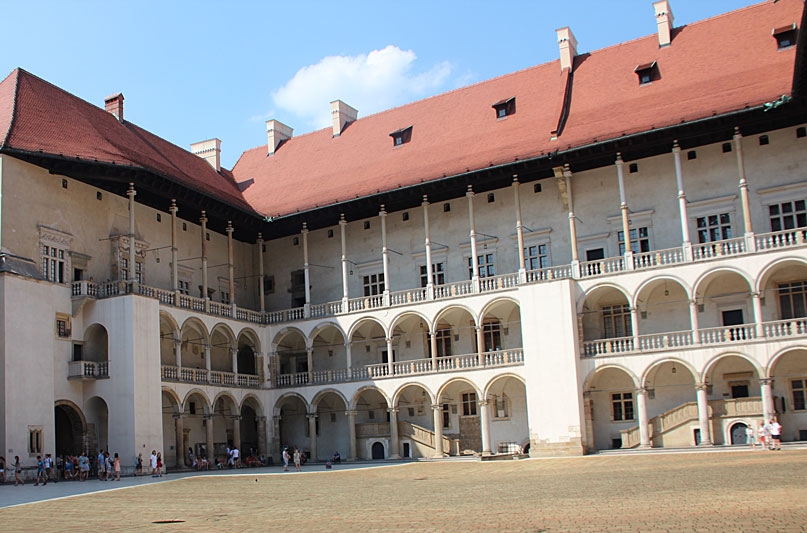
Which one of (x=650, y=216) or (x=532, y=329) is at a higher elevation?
(x=650, y=216)

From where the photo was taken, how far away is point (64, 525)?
1355 cm

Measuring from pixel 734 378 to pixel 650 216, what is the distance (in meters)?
6.27

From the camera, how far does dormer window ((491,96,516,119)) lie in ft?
117

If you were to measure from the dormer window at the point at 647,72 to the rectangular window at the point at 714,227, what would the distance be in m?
5.86

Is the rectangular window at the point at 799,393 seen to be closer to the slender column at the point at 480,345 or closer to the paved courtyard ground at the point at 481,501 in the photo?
the paved courtyard ground at the point at 481,501

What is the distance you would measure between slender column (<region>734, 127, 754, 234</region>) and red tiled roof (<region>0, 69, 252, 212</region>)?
18.9m

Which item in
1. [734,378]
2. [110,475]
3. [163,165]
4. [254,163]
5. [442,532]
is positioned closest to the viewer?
[442,532]

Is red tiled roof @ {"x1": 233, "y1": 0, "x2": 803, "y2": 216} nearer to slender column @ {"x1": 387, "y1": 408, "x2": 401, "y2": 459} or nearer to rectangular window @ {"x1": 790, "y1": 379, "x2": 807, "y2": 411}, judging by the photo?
slender column @ {"x1": 387, "y1": 408, "x2": 401, "y2": 459}

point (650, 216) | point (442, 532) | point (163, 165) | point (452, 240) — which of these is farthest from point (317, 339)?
point (442, 532)

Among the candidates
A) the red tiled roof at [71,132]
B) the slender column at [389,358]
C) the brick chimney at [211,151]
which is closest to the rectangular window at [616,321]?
the slender column at [389,358]

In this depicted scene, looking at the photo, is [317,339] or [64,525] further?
[317,339]

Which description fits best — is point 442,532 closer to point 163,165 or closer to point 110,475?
point 110,475

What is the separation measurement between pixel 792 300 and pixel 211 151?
26.4m

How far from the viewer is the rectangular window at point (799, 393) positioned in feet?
91.7
